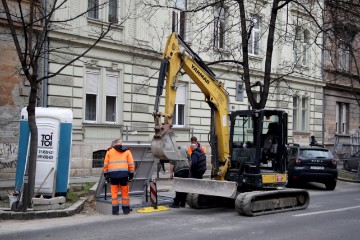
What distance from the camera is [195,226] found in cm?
1016

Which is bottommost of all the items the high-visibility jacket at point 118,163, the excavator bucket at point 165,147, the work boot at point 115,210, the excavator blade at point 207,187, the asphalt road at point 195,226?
the asphalt road at point 195,226

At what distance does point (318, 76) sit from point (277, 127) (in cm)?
2076

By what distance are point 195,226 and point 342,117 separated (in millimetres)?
27712

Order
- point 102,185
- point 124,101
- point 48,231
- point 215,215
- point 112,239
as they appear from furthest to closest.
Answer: point 124,101 → point 102,185 → point 215,215 → point 48,231 → point 112,239

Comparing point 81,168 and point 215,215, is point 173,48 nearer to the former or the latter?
point 215,215

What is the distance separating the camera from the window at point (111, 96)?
2119cm

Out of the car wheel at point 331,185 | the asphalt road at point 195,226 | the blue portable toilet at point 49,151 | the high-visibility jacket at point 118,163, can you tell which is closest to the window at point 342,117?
the car wheel at point 331,185

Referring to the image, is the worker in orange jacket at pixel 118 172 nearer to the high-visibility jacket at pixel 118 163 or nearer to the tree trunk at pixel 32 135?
the high-visibility jacket at pixel 118 163

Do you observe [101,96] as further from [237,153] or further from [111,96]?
[237,153]

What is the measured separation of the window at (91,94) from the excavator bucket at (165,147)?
10323mm

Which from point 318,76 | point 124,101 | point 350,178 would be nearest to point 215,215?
point 124,101

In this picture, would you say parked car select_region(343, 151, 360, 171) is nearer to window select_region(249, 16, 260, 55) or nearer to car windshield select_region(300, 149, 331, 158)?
window select_region(249, 16, 260, 55)

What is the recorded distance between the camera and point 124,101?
2141 centimetres

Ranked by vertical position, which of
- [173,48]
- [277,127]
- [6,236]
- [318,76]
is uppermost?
[318,76]
